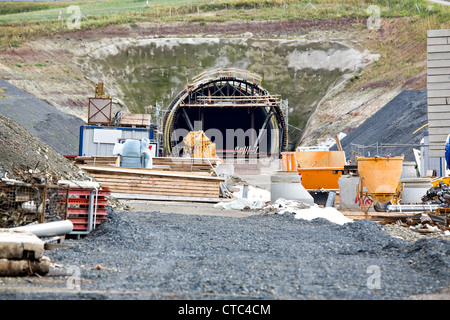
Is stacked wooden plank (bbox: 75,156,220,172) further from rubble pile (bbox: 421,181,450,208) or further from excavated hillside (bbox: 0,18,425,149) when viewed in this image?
excavated hillside (bbox: 0,18,425,149)

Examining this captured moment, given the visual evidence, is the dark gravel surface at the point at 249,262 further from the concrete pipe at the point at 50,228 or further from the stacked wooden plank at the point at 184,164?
the stacked wooden plank at the point at 184,164

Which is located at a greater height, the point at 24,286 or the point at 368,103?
the point at 368,103

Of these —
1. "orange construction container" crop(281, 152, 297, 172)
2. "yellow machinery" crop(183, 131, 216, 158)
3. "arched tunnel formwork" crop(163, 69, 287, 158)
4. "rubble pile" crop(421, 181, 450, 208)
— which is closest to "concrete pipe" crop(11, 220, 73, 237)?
"rubble pile" crop(421, 181, 450, 208)

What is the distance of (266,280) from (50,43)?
4873 centimetres

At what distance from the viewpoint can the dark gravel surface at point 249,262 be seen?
5.00m

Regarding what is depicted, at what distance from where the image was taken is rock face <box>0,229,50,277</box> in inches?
210

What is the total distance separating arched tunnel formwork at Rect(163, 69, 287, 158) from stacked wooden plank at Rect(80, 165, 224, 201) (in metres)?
18.9

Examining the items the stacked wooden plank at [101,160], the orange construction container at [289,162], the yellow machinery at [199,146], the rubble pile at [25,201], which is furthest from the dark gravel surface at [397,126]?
the rubble pile at [25,201]

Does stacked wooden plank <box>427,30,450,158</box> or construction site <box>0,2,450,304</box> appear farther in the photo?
stacked wooden plank <box>427,30,450,158</box>

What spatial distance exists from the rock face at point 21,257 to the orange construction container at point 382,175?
918 cm

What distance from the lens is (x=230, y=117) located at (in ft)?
144
